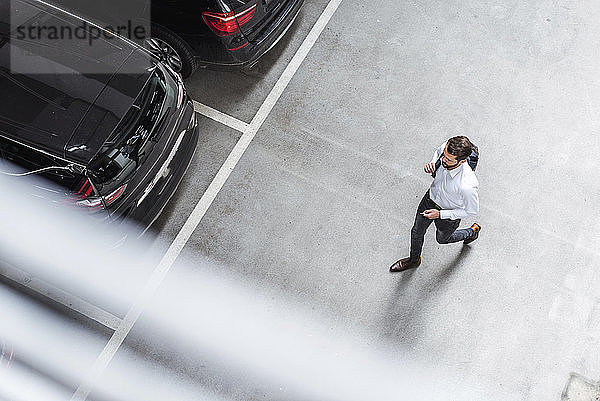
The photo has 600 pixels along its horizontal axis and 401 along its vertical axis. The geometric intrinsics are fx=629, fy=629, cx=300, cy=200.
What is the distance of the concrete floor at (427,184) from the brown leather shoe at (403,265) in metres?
0.08

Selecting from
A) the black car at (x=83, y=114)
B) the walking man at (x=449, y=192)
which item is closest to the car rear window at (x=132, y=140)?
the black car at (x=83, y=114)

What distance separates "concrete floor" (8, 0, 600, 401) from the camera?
5.80m

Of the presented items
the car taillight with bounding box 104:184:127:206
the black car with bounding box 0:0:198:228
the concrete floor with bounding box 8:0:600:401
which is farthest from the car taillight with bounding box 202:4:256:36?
the car taillight with bounding box 104:184:127:206

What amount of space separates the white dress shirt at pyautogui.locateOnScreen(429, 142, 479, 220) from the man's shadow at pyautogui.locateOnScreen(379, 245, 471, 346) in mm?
1077

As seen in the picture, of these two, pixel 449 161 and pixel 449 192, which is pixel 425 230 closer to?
pixel 449 192

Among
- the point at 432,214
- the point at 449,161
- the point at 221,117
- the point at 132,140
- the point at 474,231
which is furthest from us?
the point at 221,117

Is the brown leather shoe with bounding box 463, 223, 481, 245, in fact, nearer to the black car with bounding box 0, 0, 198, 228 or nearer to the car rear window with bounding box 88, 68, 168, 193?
the black car with bounding box 0, 0, 198, 228

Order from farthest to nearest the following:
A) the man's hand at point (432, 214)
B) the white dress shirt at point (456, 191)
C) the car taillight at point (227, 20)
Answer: the car taillight at point (227, 20)
the man's hand at point (432, 214)
the white dress shirt at point (456, 191)

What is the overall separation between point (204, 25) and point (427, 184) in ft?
8.99

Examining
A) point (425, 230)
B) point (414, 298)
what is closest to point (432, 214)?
point (425, 230)

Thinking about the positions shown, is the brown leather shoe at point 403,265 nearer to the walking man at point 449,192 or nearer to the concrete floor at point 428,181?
the concrete floor at point 428,181

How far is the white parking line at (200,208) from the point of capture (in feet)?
18.4

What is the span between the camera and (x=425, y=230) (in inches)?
218

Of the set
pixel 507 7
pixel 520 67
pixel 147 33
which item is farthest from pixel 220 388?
pixel 507 7
